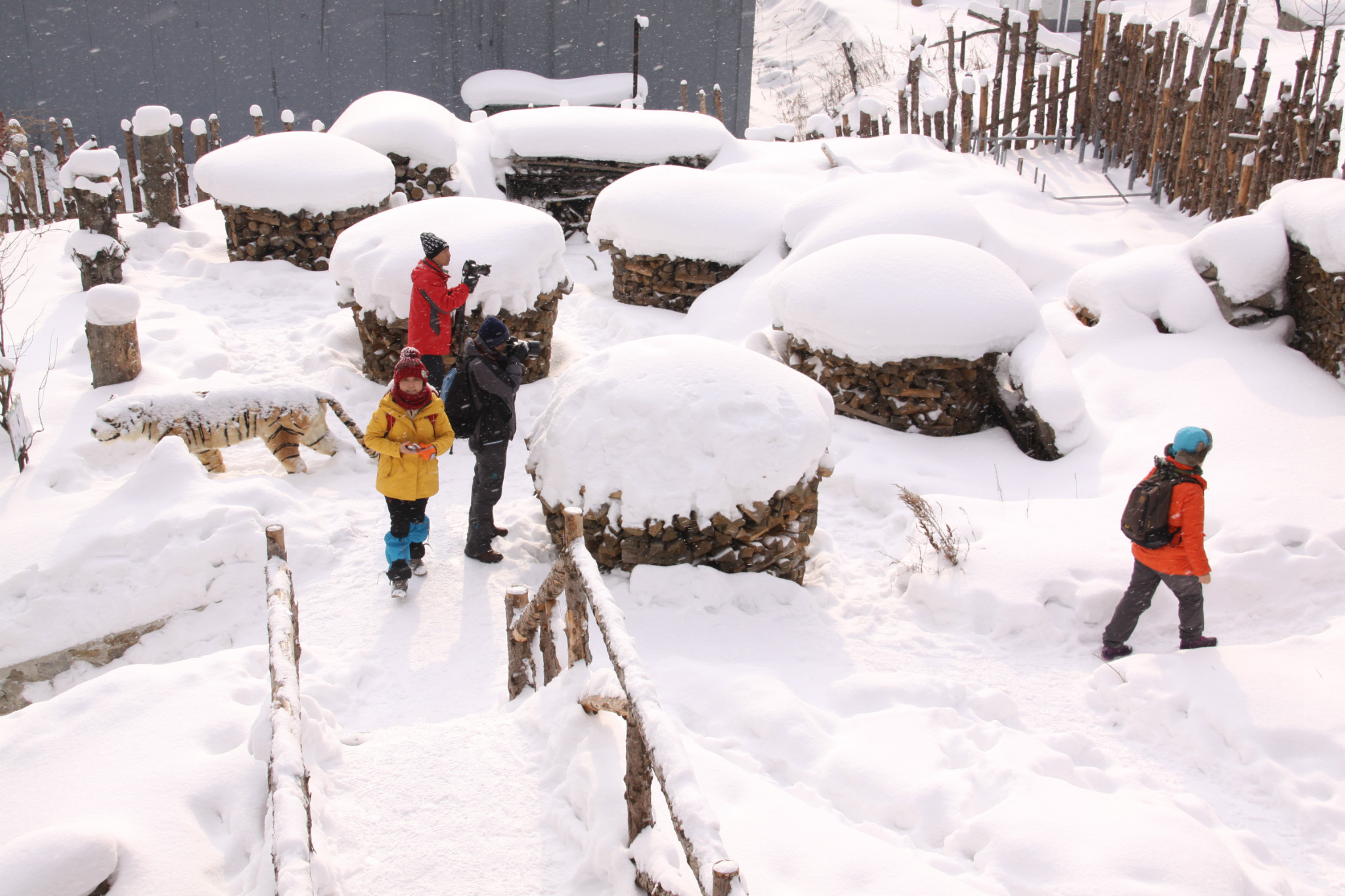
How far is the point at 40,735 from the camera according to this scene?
116 inches

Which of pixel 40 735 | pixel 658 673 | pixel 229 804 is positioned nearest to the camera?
pixel 229 804

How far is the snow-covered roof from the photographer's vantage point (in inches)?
625

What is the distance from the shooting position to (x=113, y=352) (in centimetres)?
669

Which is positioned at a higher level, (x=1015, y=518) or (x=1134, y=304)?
(x=1134, y=304)

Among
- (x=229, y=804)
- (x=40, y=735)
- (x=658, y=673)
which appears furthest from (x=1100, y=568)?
(x=40, y=735)

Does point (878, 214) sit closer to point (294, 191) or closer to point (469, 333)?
point (469, 333)

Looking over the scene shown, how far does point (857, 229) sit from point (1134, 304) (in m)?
2.40

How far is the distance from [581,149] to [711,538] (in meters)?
8.04

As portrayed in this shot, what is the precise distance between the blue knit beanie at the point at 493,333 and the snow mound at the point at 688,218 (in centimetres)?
442

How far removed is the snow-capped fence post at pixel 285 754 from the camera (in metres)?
1.90

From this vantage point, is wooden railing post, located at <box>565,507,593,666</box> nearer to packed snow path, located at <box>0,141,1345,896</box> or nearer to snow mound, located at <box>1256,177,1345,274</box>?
packed snow path, located at <box>0,141,1345,896</box>

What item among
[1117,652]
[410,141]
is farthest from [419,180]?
[1117,652]

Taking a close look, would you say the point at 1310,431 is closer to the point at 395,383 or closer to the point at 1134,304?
the point at 1134,304

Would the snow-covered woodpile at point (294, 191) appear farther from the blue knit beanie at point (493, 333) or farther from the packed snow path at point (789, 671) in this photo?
the blue knit beanie at point (493, 333)
